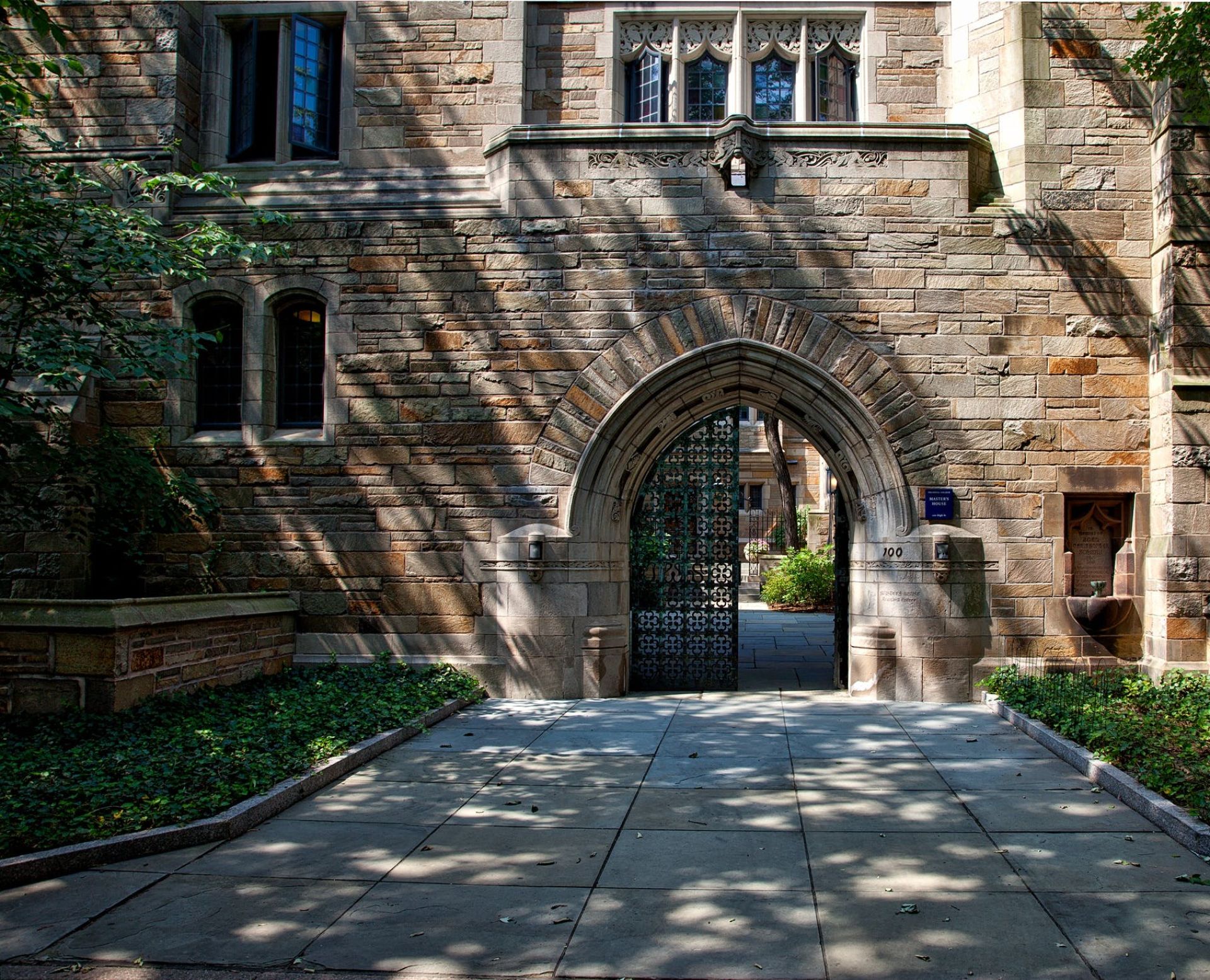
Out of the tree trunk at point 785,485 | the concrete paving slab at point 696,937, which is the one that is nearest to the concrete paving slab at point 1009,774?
the concrete paving slab at point 696,937

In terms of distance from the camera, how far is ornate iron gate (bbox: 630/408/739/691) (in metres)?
9.59

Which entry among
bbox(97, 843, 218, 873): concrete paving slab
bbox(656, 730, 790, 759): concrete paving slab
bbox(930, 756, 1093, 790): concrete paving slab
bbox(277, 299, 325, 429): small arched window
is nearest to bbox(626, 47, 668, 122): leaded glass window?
bbox(277, 299, 325, 429): small arched window

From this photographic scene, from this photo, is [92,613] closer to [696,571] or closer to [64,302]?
[64,302]

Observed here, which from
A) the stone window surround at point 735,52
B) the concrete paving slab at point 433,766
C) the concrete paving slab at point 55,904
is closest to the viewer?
the concrete paving slab at point 55,904

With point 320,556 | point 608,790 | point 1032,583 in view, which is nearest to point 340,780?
point 608,790

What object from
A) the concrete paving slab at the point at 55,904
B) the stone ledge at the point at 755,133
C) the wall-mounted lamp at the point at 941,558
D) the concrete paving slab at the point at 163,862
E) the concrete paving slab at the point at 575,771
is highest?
the stone ledge at the point at 755,133

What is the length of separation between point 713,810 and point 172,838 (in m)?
2.87

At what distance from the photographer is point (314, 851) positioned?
4523mm

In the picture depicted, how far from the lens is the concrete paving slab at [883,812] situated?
4852mm

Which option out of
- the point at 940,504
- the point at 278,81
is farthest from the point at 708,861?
the point at 278,81

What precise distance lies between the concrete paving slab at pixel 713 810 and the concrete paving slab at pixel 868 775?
38 cm

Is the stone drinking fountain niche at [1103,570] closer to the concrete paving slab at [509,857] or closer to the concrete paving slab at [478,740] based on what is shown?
the concrete paving slab at [478,740]

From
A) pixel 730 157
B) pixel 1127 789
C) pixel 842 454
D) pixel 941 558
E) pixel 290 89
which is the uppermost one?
pixel 290 89

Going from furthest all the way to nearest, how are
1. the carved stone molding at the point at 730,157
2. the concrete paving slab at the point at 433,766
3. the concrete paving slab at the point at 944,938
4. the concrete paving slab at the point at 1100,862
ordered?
the carved stone molding at the point at 730,157 → the concrete paving slab at the point at 433,766 → the concrete paving slab at the point at 1100,862 → the concrete paving slab at the point at 944,938
